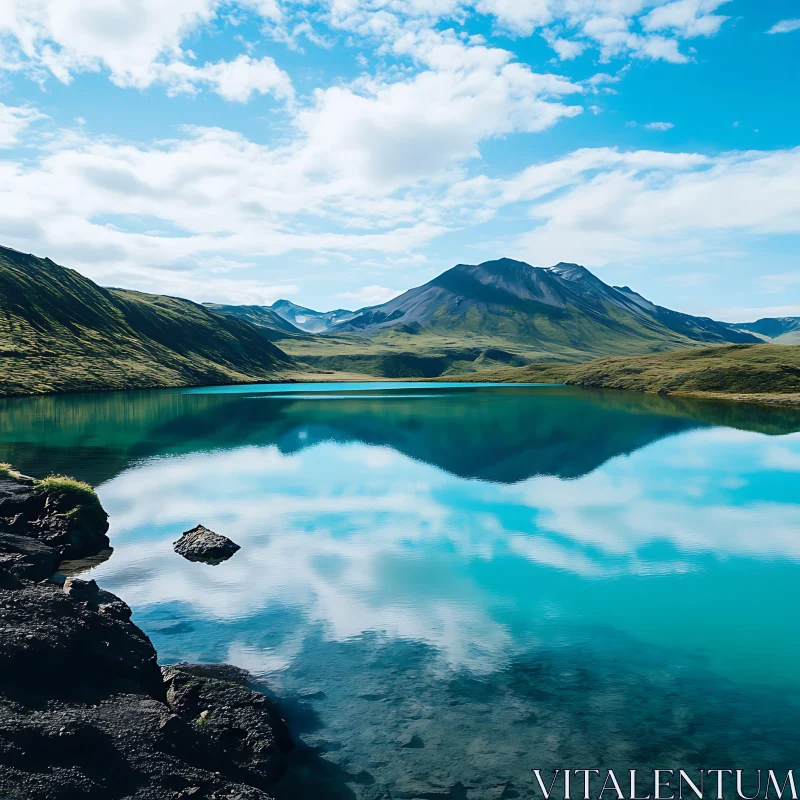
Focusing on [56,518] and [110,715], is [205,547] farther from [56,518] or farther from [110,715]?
[110,715]

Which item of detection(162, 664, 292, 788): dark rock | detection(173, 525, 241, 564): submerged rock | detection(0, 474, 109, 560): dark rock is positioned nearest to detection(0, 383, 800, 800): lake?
detection(162, 664, 292, 788): dark rock

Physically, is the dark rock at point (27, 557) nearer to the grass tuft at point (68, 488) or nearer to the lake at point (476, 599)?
the lake at point (476, 599)

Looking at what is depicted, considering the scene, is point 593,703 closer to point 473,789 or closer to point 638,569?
point 473,789

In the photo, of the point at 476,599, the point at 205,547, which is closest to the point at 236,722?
the point at 476,599

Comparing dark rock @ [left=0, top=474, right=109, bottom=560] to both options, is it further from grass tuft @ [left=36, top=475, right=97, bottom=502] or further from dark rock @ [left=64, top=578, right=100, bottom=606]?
dark rock @ [left=64, top=578, right=100, bottom=606]

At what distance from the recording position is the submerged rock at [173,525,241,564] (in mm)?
34656

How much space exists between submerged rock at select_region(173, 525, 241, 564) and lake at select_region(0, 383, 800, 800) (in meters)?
0.94

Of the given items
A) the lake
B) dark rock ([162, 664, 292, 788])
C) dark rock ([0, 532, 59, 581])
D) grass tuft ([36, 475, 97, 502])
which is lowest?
the lake

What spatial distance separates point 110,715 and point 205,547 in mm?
20402

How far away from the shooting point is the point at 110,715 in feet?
50.3

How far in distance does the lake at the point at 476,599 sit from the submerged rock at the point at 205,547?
941mm

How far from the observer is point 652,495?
174 feet

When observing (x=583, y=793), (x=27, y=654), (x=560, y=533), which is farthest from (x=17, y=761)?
(x=560, y=533)

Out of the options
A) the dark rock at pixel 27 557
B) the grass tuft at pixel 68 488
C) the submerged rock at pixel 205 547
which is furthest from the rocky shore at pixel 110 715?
the grass tuft at pixel 68 488
